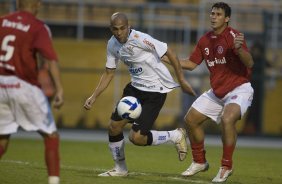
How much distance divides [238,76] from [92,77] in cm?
1104

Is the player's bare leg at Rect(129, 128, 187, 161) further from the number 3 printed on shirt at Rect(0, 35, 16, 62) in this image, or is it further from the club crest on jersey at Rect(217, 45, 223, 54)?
the number 3 printed on shirt at Rect(0, 35, 16, 62)

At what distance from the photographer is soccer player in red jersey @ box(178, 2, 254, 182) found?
9898 millimetres

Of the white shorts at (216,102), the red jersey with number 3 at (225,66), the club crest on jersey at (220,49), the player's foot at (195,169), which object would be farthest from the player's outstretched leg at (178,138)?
the club crest on jersey at (220,49)

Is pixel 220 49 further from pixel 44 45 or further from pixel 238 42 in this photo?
pixel 44 45

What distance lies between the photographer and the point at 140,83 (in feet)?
34.7

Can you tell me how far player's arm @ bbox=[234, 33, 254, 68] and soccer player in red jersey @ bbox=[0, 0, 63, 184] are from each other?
295 cm

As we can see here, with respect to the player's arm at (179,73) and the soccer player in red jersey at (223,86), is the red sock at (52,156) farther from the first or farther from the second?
the soccer player in red jersey at (223,86)

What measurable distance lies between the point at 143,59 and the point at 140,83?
0.36 metres

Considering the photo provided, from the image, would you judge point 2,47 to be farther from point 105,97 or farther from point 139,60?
point 105,97

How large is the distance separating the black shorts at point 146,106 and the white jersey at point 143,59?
75 millimetres

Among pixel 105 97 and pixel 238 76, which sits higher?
pixel 238 76

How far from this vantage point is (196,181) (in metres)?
9.98

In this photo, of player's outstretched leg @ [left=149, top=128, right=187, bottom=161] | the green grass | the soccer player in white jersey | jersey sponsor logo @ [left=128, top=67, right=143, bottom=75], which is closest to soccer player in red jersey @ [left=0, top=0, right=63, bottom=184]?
the green grass

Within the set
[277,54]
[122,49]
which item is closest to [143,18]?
[277,54]
